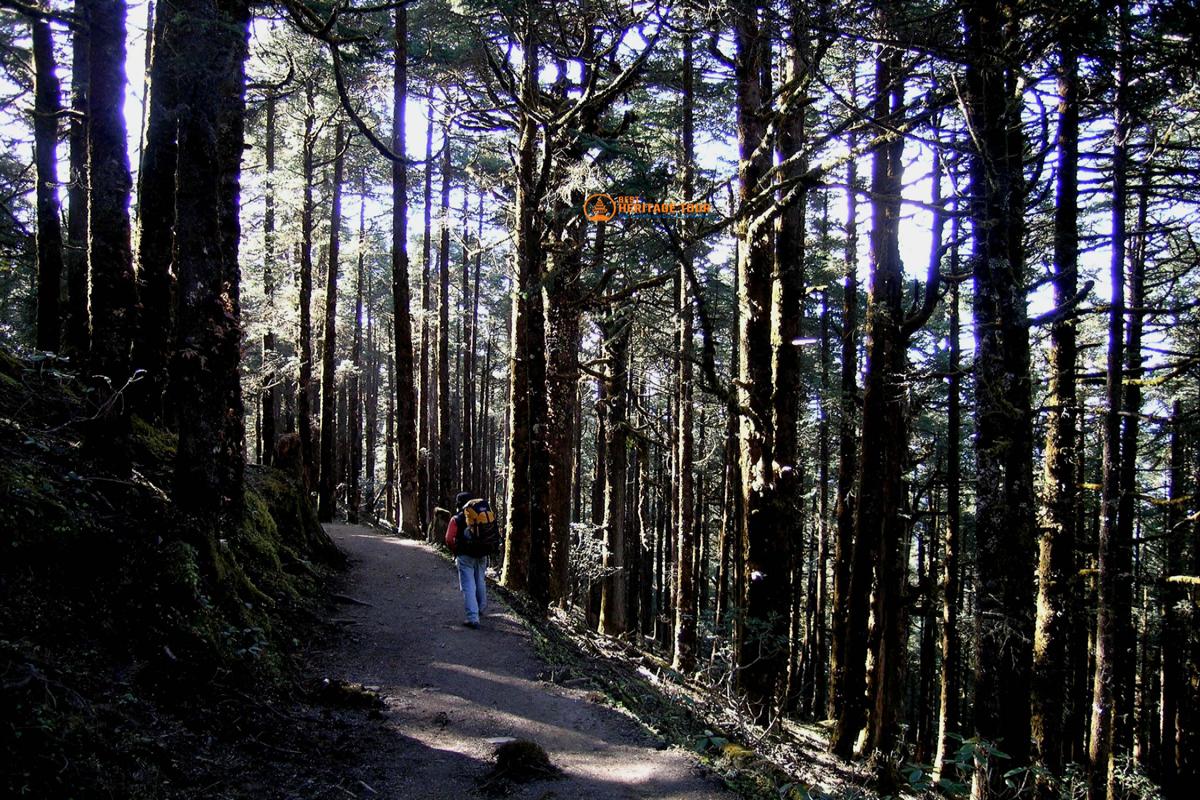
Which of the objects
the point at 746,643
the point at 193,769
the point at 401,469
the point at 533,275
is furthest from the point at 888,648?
the point at 193,769

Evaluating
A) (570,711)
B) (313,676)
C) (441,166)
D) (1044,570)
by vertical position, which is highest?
(441,166)

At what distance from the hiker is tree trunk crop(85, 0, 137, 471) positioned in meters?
4.10

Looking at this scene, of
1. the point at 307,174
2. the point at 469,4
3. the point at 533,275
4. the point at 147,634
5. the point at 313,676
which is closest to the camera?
the point at 147,634

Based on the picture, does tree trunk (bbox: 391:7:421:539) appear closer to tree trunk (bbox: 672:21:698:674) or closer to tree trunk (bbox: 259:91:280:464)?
tree trunk (bbox: 259:91:280:464)

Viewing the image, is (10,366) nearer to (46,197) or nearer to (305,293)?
(46,197)

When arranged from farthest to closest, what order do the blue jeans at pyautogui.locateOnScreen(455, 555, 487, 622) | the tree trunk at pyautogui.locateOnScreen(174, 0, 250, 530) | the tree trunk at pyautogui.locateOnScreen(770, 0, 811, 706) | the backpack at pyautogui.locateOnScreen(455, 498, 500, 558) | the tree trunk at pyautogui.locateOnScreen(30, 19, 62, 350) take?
1. the tree trunk at pyautogui.locateOnScreen(30, 19, 62, 350)
2. the blue jeans at pyautogui.locateOnScreen(455, 555, 487, 622)
3. the backpack at pyautogui.locateOnScreen(455, 498, 500, 558)
4. the tree trunk at pyautogui.locateOnScreen(770, 0, 811, 706)
5. the tree trunk at pyautogui.locateOnScreen(174, 0, 250, 530)

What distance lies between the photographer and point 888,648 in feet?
47.8

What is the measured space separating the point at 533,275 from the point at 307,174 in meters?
10.4

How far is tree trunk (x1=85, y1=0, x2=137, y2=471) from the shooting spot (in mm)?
6133

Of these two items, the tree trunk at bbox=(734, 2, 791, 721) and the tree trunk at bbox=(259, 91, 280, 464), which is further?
the tree trunk at bbox=(259, 91, 280, 464)

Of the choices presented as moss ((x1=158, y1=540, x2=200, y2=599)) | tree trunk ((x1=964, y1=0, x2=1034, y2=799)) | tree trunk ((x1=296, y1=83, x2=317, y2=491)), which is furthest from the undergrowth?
tree trunk ((x1=296, y1=83, x2=317, y2=491))

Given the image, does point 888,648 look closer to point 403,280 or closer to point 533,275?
point 533,275

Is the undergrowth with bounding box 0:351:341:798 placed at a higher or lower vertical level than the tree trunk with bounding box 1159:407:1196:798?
higher

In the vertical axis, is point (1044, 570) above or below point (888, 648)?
above
